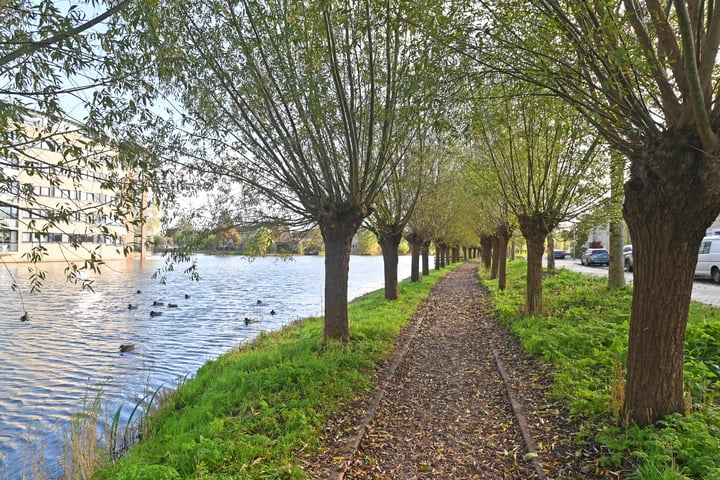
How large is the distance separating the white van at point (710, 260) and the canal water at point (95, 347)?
17225 millimetres

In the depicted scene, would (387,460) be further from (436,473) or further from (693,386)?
(693,386)

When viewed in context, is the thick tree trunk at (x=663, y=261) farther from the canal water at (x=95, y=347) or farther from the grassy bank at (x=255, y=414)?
the canal water at (x=95, y=347)

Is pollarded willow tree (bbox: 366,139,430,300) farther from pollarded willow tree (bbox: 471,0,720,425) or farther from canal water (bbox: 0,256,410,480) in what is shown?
pollarded willow tree (bbox: 471,0,720,425)

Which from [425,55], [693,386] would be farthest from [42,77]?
[693,386]

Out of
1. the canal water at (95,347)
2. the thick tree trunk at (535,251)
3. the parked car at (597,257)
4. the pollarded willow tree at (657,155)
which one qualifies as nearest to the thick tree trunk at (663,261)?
the pollarded willow tree at (657,155)

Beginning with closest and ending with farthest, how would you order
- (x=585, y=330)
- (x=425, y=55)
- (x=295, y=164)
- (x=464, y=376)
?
(x=425, y=55) < (x=464, y=376) < (x=295, y=164) < (x=585, y=330)

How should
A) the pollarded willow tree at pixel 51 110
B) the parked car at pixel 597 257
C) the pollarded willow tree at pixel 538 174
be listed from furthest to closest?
the parked car at pixel 597 257 < the pollarded willow tree at pixel 538 174 < the pollarded willow tree at pixel 51 110

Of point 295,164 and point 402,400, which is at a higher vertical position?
point 295,164

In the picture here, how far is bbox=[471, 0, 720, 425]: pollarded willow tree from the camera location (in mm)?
3949

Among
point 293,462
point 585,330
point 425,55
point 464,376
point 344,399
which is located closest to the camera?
point 293,462

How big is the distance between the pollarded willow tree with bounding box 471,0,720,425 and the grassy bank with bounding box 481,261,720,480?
1.05ft

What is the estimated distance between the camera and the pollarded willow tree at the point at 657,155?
3949 millimetres

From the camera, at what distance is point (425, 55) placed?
5285 mm

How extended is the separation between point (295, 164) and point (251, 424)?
14.8ft
